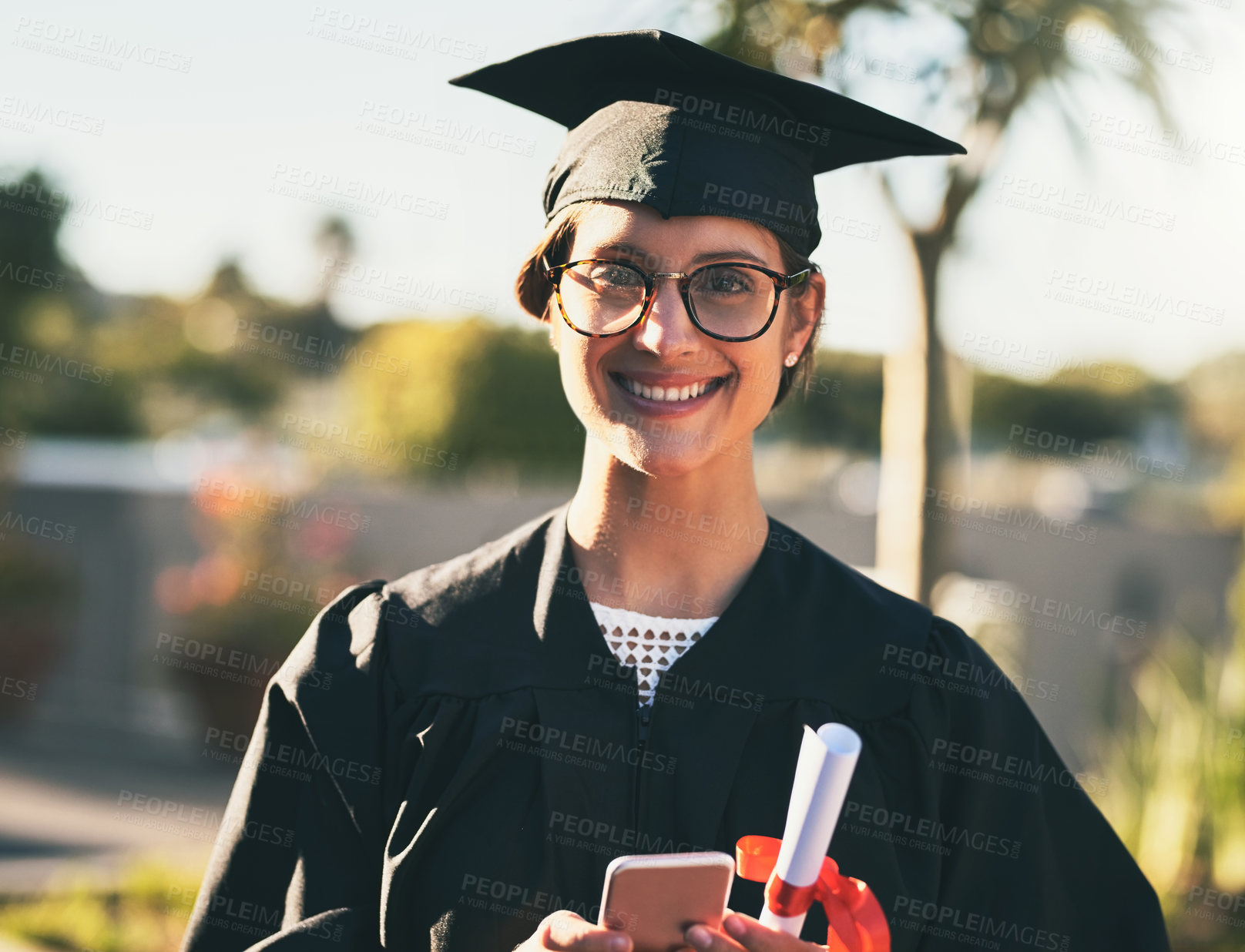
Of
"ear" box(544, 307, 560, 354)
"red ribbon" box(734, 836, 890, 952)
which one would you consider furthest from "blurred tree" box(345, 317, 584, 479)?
"red ribbon" box(734, 836, 890, 952)

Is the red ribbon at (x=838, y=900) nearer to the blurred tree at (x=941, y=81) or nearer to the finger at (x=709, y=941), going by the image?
the finger at (x=709, y=941)

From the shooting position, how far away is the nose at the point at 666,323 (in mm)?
1736

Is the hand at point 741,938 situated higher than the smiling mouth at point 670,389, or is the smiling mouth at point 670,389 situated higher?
the smiling mouth at point 670,389

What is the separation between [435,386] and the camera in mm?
14422

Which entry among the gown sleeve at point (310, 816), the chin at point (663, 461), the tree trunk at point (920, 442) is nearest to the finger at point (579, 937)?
the gown sleeve at point (310, 816)

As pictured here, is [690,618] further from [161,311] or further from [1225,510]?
[161,311]

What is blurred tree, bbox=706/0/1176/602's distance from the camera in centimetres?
314

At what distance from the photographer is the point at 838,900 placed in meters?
1.51

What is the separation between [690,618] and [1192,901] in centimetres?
376

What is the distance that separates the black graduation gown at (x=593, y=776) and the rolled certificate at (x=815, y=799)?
0.34 metres

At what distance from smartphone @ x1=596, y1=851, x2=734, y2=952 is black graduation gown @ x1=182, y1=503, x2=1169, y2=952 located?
0.93 feet

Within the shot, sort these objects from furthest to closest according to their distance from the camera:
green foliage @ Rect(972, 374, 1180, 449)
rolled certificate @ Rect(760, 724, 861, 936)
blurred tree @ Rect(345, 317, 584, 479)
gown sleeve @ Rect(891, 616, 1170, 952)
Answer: green foliage @ Rect(972, 374, 1180, 449)
blurred tree @ Rect(345, 317, 584, 479)
gown sleeve @ Rect(891, 616, 1170, 952)
rolled certificate @ Rect(760, 724, 861, 936)

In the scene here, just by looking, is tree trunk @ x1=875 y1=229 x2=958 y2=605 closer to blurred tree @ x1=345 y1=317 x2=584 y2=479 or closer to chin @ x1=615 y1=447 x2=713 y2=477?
chin @ x1=615 y1=447 x2=713 y2=477

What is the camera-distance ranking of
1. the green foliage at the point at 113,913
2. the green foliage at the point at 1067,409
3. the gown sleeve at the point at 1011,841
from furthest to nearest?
1. the green foliage at the point at 1067,409
2. the green foliage at the point at 113,913
3. the gown sleeve at the point at 1011,841
